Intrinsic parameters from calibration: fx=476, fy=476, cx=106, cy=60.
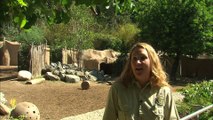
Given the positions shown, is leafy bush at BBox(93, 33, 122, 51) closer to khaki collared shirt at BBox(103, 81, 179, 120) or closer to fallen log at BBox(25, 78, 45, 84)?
fallen log at BBox(25, 78, 45, 84)

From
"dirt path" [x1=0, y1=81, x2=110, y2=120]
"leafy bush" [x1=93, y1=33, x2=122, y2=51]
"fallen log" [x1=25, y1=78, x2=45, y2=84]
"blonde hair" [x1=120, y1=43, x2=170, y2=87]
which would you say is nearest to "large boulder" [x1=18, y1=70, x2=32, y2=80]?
"dirt path" [x1=0, y1=81, x2=110, y2=120]

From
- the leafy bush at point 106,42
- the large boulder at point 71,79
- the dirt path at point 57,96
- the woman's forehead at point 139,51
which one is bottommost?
the dirt path at point 57,96

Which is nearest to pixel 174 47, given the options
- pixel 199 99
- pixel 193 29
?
pixel 193 29

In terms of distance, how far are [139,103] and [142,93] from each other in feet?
A: 0.26

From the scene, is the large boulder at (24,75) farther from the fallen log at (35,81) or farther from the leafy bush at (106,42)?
the leafy bush at (106,42)

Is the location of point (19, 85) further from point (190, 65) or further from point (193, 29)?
point (190, 65)

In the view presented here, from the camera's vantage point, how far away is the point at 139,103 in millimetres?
3523

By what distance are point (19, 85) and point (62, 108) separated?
22.1 feet

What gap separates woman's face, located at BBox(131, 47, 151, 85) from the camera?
3527 mm

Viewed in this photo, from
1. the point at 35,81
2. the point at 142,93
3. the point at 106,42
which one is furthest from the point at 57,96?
the point at 106,42

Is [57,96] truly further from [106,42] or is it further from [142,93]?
[106,42]

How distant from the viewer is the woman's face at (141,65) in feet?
11.6

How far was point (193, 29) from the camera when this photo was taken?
24953 millimetres

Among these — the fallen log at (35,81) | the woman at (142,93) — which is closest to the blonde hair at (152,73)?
the woman at (142,93)
